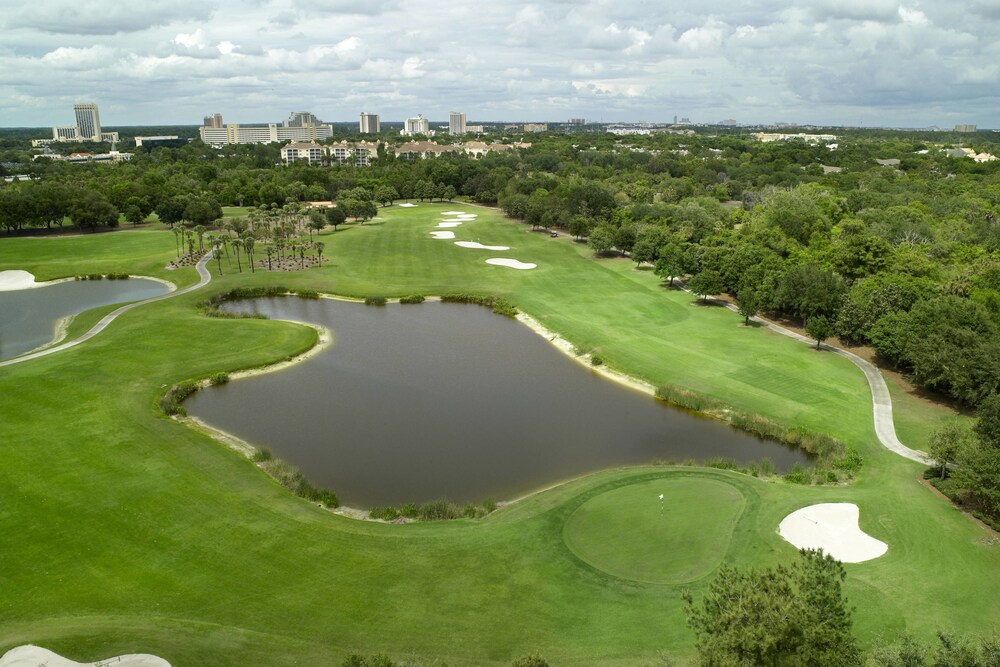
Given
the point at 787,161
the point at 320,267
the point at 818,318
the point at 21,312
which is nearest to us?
the point at 818,318

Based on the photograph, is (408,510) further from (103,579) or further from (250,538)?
(103,579)

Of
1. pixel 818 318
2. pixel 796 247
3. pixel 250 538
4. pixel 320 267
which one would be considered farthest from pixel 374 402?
pixel 796 247

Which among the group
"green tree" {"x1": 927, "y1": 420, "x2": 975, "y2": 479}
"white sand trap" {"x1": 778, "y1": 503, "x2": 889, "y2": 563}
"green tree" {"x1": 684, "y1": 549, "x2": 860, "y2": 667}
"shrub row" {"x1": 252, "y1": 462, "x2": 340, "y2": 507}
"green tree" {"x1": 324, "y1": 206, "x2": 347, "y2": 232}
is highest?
"green tree" {"x1": 324, "y1": 206, "x2": 347, "y2": 232}

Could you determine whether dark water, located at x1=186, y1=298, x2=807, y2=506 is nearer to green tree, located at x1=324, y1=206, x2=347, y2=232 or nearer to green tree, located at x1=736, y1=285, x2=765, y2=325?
green tree, located at x1=736, y1=285, x2=765, y2=325

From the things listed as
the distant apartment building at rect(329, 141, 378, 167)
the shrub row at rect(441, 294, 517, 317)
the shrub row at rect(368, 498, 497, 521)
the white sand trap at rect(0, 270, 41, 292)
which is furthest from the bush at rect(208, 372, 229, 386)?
the distant apartment building at rect(329, 141, 378, 167)

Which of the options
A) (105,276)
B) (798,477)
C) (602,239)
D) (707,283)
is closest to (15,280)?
(105,276)

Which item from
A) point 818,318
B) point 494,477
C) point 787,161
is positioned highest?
point 787,161
